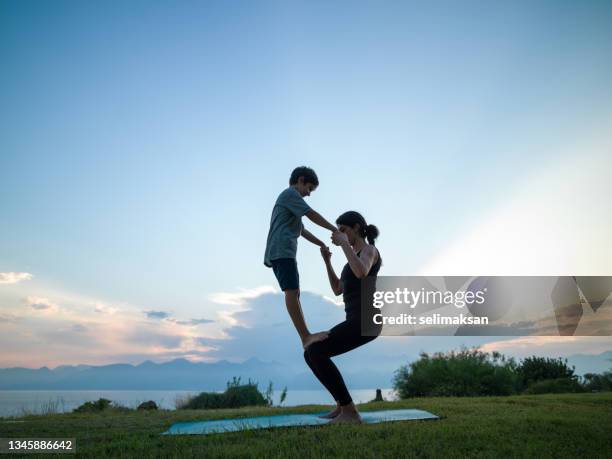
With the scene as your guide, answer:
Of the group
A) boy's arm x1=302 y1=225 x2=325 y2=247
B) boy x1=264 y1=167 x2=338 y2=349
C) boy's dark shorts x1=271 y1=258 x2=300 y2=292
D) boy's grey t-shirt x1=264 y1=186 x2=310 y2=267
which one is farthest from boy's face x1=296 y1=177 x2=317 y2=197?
boy's dark shorts x1=271 y1=258 x2=300 y2=292

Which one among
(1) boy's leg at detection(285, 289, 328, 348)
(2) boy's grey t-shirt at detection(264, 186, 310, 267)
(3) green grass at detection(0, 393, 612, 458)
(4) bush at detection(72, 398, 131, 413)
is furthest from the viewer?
(4) bush at detection(72, 398, 131, 413)

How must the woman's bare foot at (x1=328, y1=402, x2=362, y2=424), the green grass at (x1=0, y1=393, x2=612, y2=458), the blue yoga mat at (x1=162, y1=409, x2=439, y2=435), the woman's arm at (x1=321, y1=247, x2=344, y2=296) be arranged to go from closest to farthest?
the green grass at (x1=0, y1=393, x2=612, y2=458)
the woman's bare foot at (x1=328, y1=402, x2=362, y2=424)
the blue yoga mat at (x1=162, y1=409, x2=439, y2=435)
the woman's arm at (x1=321, y1=247, x2=344, y2=296)

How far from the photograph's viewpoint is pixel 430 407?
563 cm

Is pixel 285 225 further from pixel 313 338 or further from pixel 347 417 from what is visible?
pixel 347 417

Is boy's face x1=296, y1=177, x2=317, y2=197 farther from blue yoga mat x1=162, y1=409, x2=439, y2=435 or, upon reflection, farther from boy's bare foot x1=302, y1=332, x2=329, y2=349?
blue yoga mat x1=162, y1=409, x2=439, y2=435

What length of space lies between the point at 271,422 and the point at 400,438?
154cm

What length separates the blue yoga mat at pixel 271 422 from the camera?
4.45 metres

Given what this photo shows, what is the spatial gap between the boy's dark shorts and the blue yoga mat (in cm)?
132

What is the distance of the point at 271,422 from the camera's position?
4719mm

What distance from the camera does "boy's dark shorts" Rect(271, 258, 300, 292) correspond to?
15.3 feet

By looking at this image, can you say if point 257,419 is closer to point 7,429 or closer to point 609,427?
point 7,429

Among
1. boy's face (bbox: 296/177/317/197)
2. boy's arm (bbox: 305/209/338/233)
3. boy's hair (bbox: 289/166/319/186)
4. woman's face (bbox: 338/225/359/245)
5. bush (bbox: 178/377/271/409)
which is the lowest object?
bush (bbox: 178/377/271/409)

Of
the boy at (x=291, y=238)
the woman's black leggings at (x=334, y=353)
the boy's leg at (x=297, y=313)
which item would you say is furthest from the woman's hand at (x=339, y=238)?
the woman's black leggings at (x=334, y=353)

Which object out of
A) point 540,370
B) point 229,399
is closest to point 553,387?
point 540,370
